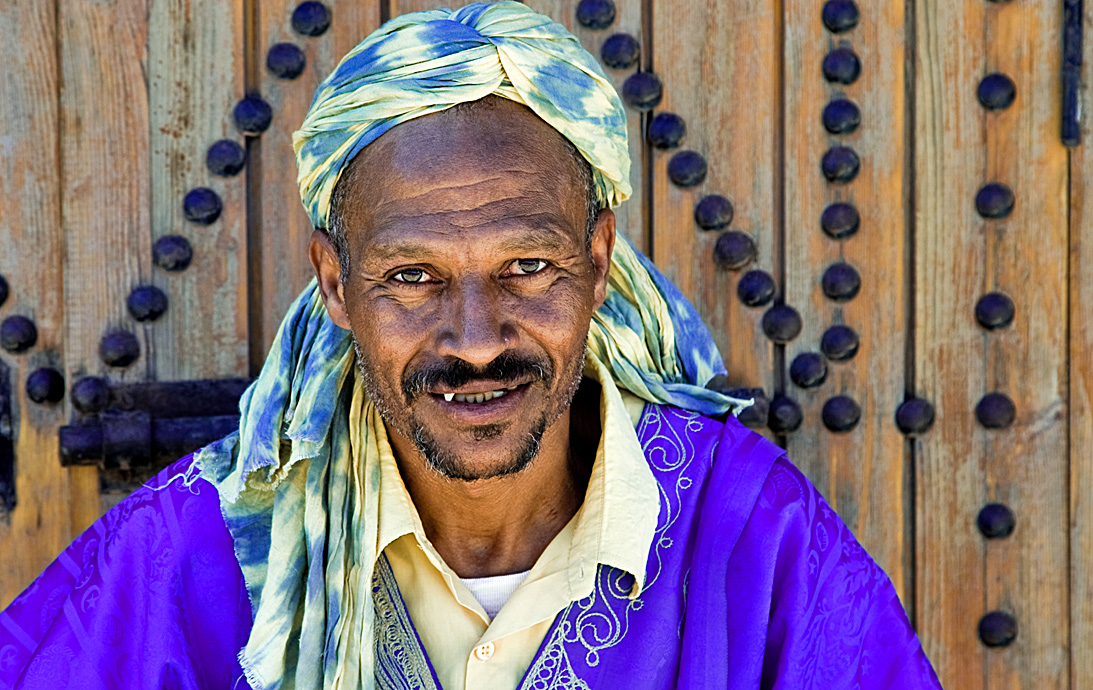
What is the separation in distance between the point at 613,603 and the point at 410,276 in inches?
18.6

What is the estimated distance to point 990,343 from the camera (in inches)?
71.4

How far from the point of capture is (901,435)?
1822 millimetres

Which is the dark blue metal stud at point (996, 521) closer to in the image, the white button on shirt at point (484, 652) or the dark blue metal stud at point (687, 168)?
the dark blue metal stud at point (687, 168)

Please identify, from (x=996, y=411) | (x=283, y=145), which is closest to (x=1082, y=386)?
(x=996, y=411)

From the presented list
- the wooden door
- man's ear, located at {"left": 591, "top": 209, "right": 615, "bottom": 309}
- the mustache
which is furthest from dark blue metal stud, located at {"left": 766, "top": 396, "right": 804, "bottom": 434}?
the mustache

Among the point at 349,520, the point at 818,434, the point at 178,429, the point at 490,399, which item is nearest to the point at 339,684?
the point at 349,520

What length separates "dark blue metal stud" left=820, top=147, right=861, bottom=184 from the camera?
1.79m

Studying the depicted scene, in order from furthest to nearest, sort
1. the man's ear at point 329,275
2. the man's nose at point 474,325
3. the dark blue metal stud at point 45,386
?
1. the dark blue metal stud at point 45,386
2. the man's ear at point 329,275
3. the man's nose at point 474,325

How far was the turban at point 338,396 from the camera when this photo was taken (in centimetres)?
142

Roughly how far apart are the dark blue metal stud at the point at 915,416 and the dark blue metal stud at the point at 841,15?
569mm

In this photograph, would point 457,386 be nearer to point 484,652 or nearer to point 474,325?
point 474,325

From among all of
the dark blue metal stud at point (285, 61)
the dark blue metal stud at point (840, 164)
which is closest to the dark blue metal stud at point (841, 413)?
the dark blue metal stud at point (840, 164)

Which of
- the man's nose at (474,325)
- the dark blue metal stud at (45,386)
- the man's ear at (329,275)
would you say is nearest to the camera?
the man's nose at (474,325)

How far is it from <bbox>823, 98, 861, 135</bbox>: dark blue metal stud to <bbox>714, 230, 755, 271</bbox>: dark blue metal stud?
21cm
